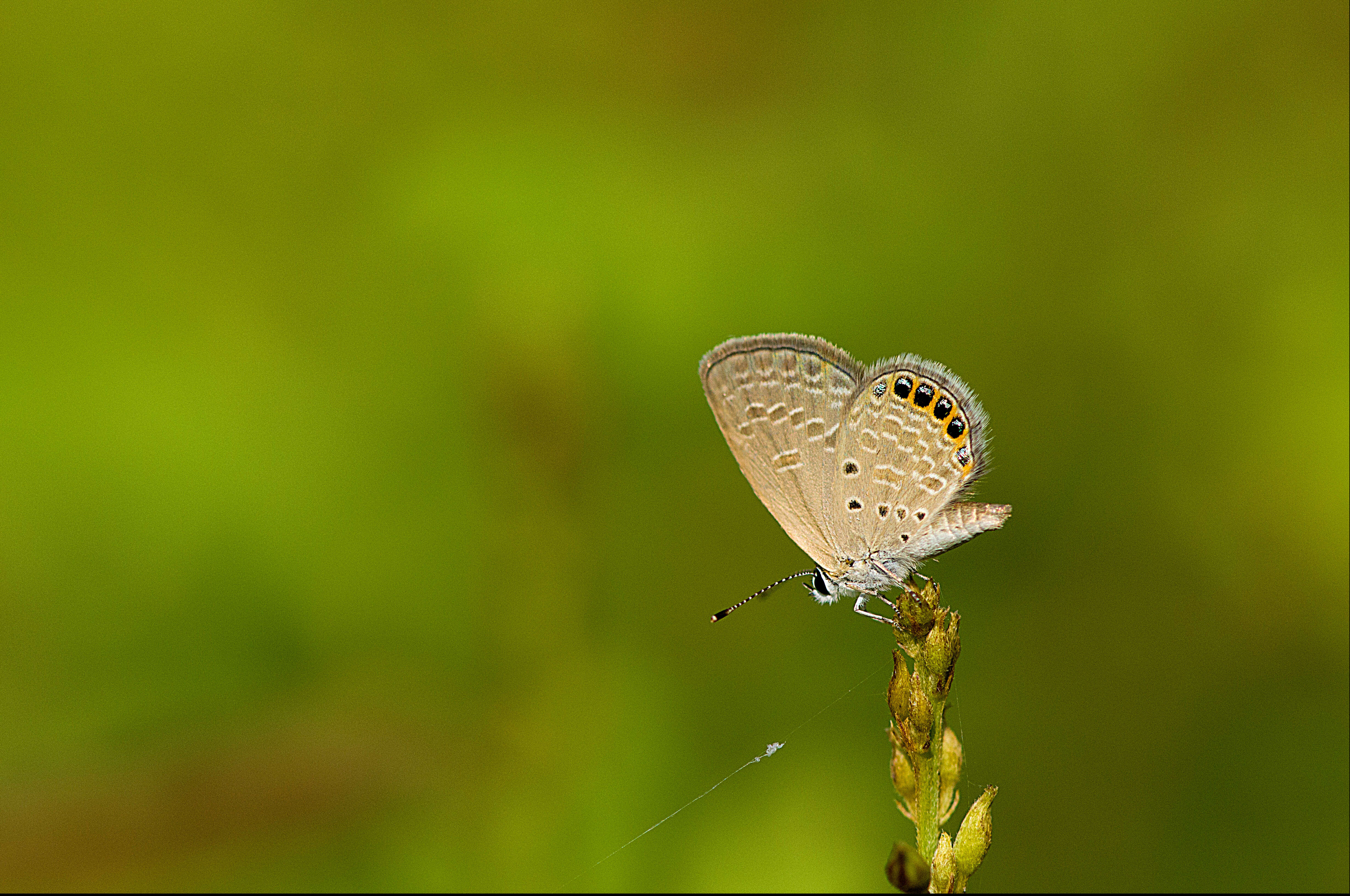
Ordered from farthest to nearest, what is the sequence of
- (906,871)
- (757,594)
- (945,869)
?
(757,594)
(945,869)
(906,871)

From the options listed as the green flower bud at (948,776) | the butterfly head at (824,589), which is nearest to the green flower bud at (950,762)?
the green flower bud at (948,776)

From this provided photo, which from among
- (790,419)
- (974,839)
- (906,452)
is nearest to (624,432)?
(790,419)

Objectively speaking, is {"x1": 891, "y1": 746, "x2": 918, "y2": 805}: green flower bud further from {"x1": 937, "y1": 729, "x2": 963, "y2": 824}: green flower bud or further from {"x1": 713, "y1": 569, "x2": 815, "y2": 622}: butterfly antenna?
{"x1": 713, "y1": 569, "x2": 815, "y2": 622}: butterfly antenna

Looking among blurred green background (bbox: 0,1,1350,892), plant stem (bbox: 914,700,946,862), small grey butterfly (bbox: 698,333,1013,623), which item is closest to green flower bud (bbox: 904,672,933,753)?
plant stem (bbox: 914,700,946,862)

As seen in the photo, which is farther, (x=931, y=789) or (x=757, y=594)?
(x=757, y=594)

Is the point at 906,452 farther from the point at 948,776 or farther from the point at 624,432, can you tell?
the point at 948,776

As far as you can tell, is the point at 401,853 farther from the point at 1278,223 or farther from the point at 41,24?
the point at 1278,223

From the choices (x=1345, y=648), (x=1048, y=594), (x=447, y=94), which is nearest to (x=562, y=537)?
(x=1048, y=594)

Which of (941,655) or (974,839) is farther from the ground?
(941,655)
